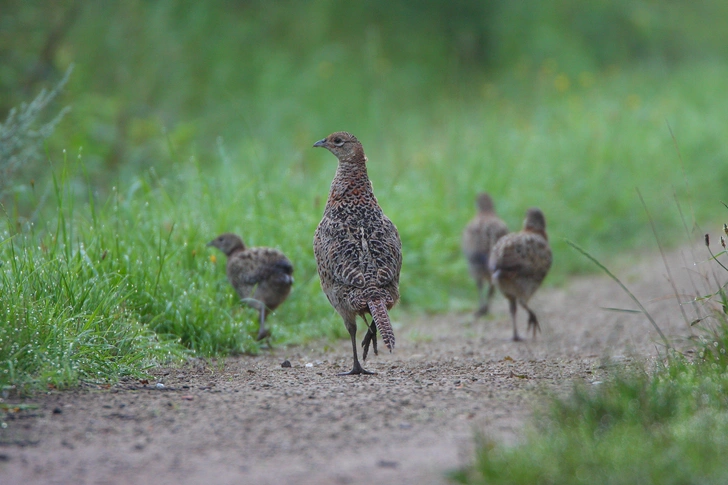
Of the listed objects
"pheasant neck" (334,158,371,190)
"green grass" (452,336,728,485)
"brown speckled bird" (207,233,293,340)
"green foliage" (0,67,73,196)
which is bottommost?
"green grass" (452,336,728,485)

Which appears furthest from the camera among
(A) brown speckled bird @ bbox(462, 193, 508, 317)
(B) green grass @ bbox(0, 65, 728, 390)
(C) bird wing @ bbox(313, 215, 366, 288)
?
(A) brown speckled bird @ bbox(462, 193, 508, 317)

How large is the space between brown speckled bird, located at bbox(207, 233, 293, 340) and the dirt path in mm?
644

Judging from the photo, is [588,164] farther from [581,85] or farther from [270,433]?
[270,433]

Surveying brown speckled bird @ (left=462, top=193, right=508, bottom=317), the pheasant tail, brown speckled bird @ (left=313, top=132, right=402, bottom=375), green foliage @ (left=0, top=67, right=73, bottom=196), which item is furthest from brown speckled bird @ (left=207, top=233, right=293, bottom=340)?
brown speckled bird @ (left=462, top=193, right=508, bottom=317)

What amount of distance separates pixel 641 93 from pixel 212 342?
1349 cm

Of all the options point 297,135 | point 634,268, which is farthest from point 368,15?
point 634,268

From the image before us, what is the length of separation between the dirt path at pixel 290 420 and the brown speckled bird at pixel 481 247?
2193 mm

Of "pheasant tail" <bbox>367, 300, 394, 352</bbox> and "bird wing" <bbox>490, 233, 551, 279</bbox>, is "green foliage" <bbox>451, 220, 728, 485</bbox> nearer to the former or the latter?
"pheasant tail" <bbox>367, 300, 394, 352</bbox>

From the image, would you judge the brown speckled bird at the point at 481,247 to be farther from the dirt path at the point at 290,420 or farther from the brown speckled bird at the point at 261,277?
the brown speckled bird at the point at 261,277

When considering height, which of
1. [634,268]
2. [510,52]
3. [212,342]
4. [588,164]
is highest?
[510,52]

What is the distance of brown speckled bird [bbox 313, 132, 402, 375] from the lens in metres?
5.69

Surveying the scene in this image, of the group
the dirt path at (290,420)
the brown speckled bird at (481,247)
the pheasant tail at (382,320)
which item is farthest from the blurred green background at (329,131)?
the pheasant tail at (382,320)

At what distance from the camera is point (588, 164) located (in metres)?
12.6

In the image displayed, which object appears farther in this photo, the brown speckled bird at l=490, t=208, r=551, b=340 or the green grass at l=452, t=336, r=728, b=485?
the brown speckled bird at l=490, t=208, r=551, b=340
